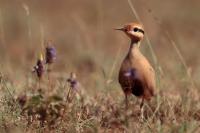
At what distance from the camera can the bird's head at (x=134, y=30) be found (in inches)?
237

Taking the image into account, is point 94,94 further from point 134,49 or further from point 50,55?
point 50,55

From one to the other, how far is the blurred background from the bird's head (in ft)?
3.01

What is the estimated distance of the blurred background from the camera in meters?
8.89

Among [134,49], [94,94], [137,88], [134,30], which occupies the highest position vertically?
[134,30]

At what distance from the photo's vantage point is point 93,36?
1345 cm

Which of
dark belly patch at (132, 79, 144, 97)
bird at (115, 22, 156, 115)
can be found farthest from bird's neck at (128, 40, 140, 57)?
dark belly patch at (132, 79, 144, 97)

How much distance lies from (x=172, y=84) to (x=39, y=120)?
6.91 feet

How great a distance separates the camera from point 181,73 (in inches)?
296

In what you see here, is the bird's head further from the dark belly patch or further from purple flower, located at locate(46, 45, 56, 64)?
purple flower, located at locate(46, 45, 56, 64)

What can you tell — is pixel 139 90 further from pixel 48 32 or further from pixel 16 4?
pixel 16 4

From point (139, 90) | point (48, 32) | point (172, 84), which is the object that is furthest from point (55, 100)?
point (48, 32)

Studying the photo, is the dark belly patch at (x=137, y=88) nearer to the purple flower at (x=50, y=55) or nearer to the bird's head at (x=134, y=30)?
the bird's head at (x=134, y=30)

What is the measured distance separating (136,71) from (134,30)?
36 centimetres

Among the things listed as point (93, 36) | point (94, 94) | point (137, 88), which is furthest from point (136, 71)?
point (93, 36)
